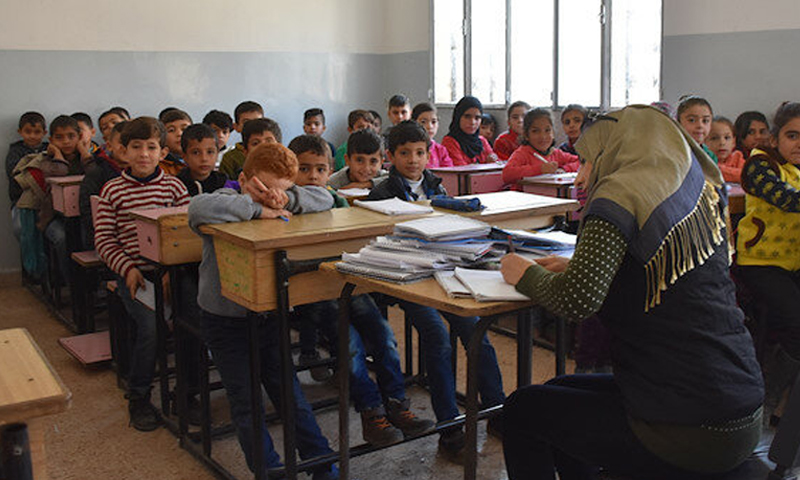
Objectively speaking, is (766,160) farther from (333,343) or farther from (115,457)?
(115,457)

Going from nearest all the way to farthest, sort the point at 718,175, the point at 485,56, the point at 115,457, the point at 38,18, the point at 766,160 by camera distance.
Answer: the point at 718,175 → the point at 115,457 → the point at 766,160 → the point at 38,18 → the point at 485,56

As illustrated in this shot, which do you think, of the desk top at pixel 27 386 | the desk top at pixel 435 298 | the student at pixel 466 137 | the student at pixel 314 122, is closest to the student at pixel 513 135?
the student at pixel 466 137

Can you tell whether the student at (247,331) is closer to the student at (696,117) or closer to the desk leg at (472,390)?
the desk leg at (472,390)

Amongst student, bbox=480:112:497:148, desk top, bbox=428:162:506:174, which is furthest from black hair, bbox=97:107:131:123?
student, bbox=480:112:497:148

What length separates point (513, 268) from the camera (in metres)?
1.81

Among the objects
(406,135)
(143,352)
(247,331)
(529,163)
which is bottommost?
(143,352)

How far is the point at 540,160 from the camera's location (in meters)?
5.12

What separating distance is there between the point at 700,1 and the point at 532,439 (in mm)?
4649

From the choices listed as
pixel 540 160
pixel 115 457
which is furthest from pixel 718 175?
pixel 540 160

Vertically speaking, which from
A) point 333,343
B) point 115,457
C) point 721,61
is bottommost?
point 115,457

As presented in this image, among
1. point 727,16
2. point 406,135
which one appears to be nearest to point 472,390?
point 406,135

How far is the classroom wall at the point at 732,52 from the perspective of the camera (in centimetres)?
519

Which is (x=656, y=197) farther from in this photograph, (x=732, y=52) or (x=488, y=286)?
(x=732, y=52)

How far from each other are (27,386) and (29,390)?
0.07 ft
